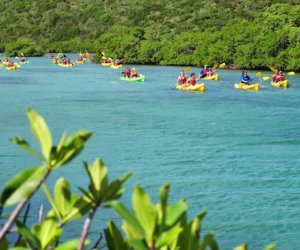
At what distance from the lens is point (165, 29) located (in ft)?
230

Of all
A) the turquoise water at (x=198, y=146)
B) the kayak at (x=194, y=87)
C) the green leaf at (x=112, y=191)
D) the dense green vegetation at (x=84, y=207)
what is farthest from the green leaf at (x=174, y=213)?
the kayak at (x=194, y=87)

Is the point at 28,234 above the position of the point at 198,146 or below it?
above

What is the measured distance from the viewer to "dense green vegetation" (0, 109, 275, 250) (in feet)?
4.90

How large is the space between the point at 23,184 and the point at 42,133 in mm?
131

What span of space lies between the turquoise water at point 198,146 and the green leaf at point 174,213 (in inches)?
254

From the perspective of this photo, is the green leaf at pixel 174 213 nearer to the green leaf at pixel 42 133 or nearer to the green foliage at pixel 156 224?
the green foliage at pixel 156 224

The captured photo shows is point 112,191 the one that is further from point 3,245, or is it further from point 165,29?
point 165,29

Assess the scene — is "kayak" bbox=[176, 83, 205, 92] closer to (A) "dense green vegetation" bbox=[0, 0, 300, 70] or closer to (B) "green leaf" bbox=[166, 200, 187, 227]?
(A) "dense green vegetation" bbox=[0, 0, 300, 70]

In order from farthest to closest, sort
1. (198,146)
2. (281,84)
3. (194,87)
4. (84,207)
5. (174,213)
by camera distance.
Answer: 1. (281,84)
2. (194,87)
3. (198,146)
4. (84,207)
5. (174,213)

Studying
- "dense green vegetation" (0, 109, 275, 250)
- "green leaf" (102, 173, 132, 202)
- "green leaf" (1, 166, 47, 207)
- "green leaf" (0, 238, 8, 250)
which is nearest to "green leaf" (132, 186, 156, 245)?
"dense green vegetation" (0, 109, 275, 250)

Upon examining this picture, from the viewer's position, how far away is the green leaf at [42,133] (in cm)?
148

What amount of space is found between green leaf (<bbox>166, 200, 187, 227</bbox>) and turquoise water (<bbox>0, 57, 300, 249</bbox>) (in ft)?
21.1

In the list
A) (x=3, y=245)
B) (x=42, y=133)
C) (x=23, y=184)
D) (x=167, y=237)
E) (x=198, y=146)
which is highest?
(x=42, y=133)

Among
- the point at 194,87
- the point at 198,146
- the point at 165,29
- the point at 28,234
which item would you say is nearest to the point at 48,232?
the point at 28,234
